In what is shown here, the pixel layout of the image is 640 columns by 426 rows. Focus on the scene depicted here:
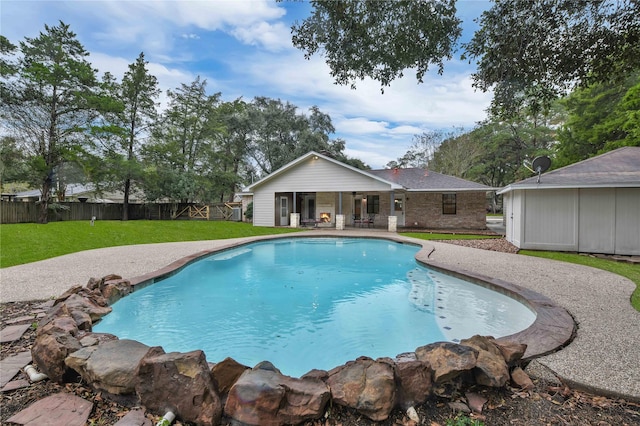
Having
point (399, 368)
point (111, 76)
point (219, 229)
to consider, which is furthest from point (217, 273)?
point (111, 76)

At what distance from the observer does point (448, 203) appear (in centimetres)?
1841

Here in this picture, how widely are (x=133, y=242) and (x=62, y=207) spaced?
1043cm

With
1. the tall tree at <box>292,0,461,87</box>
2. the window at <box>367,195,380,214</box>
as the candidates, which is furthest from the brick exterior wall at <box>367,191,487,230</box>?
the tall tree at <box>292,0,461,87</box>

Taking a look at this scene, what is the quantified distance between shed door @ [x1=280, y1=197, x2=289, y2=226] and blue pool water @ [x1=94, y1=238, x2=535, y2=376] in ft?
40.4

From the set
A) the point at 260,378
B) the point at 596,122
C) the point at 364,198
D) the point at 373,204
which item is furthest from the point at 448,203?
the point at 260,378

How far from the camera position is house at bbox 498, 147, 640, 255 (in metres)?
9.08

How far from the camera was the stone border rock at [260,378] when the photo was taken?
2.11m

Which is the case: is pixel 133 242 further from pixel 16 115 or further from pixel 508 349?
pixel 508 349

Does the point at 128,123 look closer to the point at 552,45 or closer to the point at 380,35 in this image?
the point at 380,35

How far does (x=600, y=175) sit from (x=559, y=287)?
21.3 feet

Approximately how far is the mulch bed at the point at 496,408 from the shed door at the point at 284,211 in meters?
18.5

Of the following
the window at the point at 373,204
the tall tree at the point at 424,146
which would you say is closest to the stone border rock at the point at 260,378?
the window at the point at 373,204

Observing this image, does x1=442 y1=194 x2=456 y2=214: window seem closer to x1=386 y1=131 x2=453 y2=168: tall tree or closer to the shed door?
the shed door

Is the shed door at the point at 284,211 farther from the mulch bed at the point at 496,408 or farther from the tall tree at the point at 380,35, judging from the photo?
the mulch bed at the point at 496,408
